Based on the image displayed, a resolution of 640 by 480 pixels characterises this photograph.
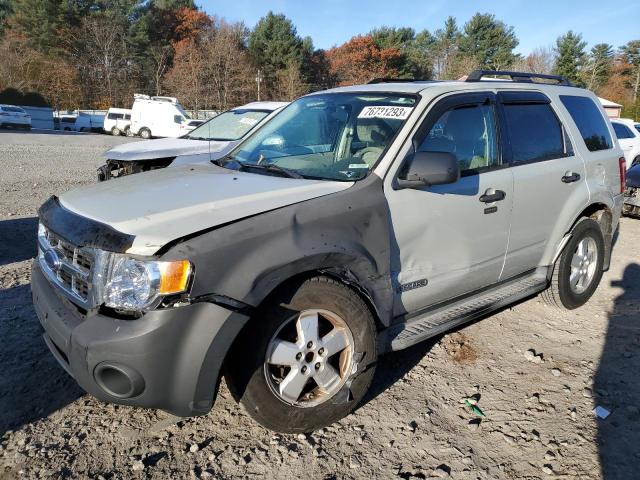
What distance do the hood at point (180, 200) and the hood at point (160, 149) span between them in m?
4.06

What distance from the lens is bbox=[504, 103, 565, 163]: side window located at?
3889mm

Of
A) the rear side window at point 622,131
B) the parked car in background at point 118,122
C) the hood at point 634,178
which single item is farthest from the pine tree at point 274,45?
the hood at point 634,178

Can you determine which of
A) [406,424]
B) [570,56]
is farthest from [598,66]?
[406,424]

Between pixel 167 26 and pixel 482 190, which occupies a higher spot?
pixel 167 26

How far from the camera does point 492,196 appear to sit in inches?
140

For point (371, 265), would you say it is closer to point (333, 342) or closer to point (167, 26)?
point (333, 342)

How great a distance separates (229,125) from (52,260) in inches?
268

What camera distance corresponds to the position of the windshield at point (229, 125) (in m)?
9.00

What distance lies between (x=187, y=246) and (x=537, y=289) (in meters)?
3.10

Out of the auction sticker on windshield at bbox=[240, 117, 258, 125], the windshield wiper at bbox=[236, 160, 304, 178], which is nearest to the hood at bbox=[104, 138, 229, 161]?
the auction sticker on windshield at bbox=[240, 117, 258, 125]

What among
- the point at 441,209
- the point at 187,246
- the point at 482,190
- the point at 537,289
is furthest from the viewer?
the point at 537,289

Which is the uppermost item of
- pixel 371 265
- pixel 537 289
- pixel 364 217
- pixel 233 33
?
pixel 233 33

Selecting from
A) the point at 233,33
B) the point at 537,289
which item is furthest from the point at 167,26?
the point at 537,289

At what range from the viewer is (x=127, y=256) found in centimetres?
234
